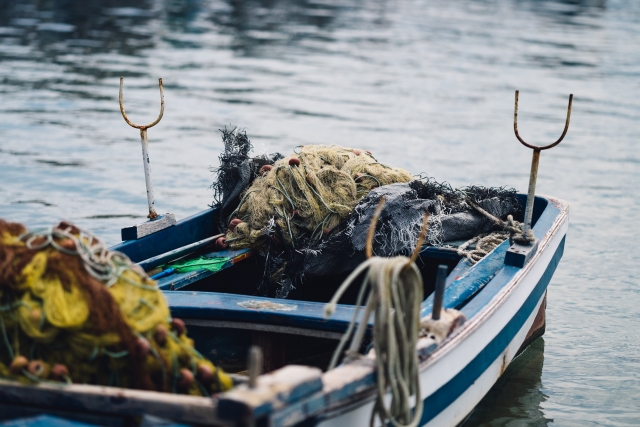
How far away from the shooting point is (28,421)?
3238mm

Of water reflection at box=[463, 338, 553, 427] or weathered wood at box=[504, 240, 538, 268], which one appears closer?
weathered wood at box=[504, 240, 538, 268]

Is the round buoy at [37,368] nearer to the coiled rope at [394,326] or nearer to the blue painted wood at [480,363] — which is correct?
the coiled rope at [394,326]

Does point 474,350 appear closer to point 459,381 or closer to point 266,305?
point 459,381

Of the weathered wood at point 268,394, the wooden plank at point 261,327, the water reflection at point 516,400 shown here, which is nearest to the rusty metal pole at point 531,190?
the water reflection at point 516,400

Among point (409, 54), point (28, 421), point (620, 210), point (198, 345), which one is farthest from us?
point (409, 54)

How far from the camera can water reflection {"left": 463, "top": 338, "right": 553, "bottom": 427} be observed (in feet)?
19.8

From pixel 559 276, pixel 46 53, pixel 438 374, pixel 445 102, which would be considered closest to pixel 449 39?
pixel 445 102

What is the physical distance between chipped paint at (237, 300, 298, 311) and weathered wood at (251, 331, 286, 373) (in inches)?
7.8

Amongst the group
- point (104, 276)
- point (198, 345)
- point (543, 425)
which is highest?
point (104, 276)

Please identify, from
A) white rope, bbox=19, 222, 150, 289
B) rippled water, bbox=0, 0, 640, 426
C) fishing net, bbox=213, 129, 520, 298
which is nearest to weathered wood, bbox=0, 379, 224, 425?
white rope, bbox=19, 222, 150, 289

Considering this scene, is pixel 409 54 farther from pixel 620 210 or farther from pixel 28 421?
pixel 28 421

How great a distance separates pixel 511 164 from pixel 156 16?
17.7m

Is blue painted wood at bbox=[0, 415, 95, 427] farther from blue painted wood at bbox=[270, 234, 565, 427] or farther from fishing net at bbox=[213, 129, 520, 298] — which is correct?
fishing net at bbox=[213, 129, 520, 298]

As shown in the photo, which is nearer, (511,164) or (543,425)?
(543,425)
